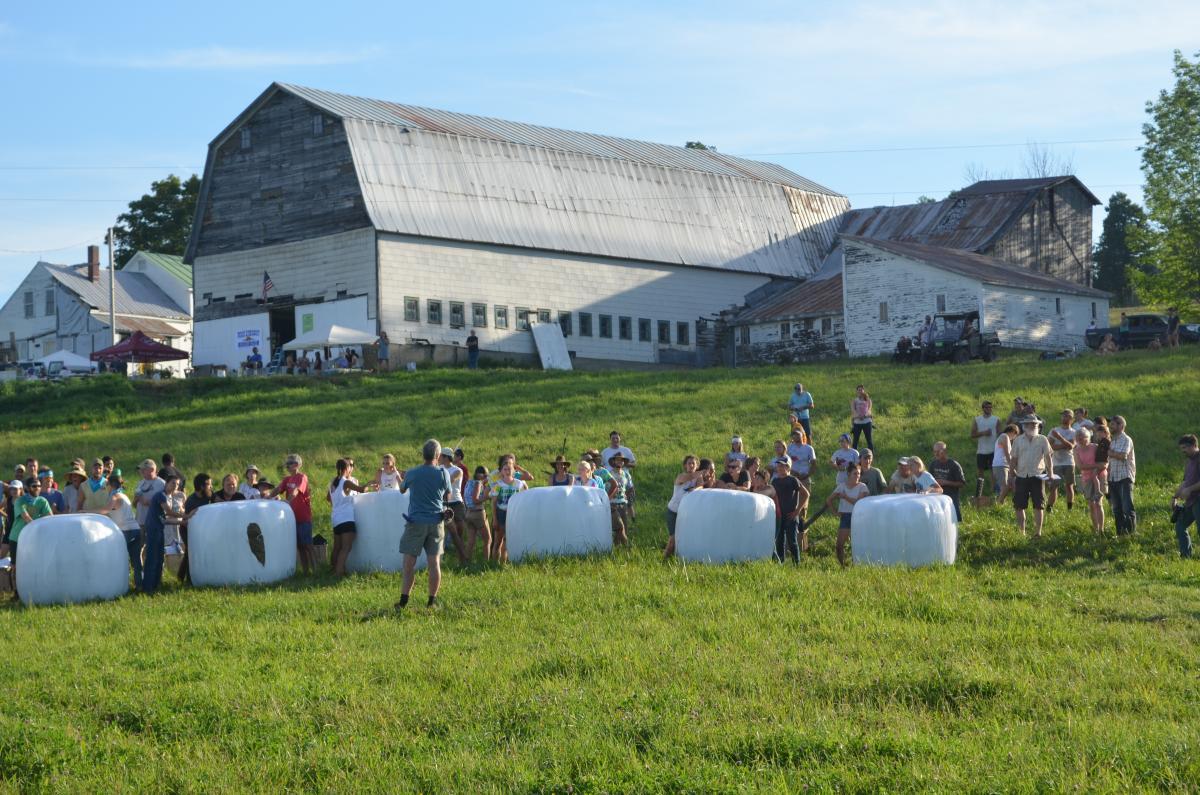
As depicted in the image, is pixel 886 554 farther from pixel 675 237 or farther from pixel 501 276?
pixel 675 237

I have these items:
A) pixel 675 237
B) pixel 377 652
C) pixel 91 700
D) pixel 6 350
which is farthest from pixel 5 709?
pixel 6 350

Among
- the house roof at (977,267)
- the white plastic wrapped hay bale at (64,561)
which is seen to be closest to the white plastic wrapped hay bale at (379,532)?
the white plastic wrapped hay bale at (64,561)

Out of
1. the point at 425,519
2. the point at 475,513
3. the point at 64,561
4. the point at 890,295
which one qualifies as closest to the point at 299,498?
the point at 475,513

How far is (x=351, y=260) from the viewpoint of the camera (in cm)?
4662

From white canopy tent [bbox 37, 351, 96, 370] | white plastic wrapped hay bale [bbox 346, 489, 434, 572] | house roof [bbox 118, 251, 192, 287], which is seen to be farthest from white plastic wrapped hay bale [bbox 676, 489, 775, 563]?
house roof [bbox 118, 251, 192, 287]

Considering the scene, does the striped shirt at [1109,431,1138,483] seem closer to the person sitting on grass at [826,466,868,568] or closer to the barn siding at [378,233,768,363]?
the person sitting on grass at [826,466,868,568]

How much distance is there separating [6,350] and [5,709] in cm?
6744

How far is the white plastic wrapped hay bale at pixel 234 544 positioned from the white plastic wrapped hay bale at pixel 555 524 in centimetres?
287

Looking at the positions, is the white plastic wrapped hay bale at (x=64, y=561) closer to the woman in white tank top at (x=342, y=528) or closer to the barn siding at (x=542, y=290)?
the woman in white tank top at (x=342, y=528)

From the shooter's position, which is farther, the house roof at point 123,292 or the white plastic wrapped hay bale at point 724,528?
the house roof at point 123,292

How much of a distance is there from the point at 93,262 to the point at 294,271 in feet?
88.2

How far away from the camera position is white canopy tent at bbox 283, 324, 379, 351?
1729 inches

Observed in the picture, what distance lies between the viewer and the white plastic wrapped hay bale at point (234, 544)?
55.5 feet

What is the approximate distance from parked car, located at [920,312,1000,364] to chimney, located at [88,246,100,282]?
4325 centimetres
